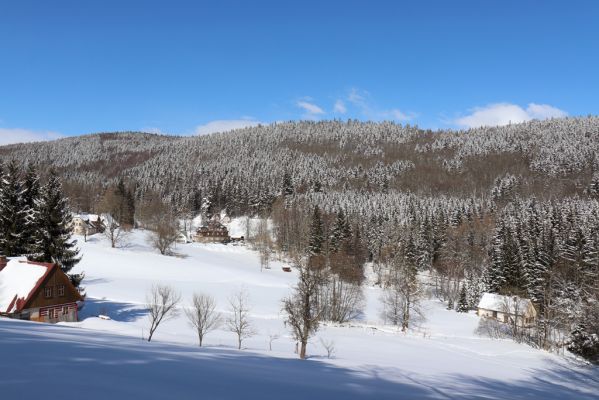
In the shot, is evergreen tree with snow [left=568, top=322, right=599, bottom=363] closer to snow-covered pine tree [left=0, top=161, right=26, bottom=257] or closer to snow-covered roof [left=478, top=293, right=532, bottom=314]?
snow-covered roof [left=478, top=293, right=532, bottom=314]

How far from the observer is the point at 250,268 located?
8562 centimetres

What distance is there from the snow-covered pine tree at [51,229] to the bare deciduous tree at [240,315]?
1679 centimetres

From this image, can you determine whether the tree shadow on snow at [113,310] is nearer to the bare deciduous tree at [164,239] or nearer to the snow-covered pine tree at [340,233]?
the bare deciduous tree at [164,239]

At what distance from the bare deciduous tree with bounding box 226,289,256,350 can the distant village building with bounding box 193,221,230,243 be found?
66.1 meters

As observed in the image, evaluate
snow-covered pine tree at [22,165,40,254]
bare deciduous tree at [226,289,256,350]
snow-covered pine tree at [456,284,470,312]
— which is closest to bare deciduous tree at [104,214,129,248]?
bare deciduous tree at [226,289,256,350]

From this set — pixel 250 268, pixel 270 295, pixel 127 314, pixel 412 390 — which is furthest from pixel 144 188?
pixel 412 390

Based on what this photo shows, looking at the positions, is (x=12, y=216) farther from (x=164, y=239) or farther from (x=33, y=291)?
(x=164, y=239)

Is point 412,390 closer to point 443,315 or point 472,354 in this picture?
point 472,354

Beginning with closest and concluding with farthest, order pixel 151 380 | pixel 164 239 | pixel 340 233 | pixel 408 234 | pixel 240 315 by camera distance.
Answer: pixel 151 380 → pixel 240 315 → pixel 164 239 → pixel 340 233 → pixel 408 234

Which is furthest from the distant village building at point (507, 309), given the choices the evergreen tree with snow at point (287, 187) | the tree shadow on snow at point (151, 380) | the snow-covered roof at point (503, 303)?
the evergreen tree with snow at point (287, 187)

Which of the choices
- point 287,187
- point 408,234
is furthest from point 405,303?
point 287,187

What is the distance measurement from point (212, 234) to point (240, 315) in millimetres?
91739

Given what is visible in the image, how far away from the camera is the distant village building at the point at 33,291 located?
3109 cm

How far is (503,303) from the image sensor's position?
188ft
